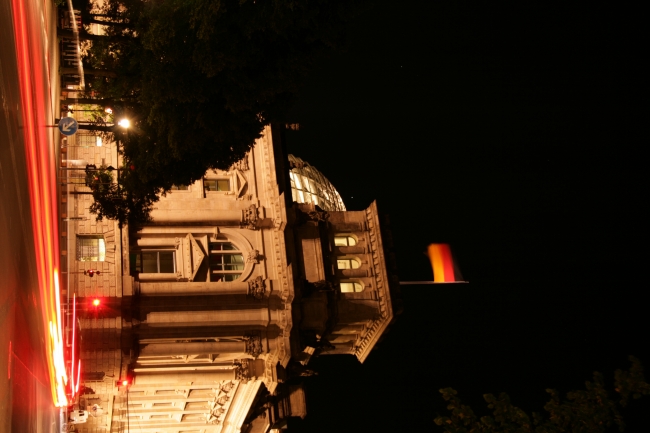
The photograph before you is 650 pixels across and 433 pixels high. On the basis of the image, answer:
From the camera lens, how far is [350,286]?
1588 inches

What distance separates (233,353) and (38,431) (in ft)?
55.8

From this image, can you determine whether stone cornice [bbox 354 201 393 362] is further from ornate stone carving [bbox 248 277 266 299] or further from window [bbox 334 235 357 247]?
ornate stone carving [bbox 248 277 266 299]

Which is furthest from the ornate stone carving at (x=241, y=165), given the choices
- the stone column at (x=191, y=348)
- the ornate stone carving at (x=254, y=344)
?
the stone column at (x=191, y=348)

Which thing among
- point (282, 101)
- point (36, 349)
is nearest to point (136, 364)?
point (282, 101)

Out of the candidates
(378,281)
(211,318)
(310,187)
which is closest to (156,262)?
(211,318)

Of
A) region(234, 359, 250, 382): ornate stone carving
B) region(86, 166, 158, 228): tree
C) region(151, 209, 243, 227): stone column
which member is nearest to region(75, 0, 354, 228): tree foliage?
region(86, 166, 158, 228): tree

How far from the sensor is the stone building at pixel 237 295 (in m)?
34.2

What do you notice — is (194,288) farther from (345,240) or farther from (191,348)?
(345,240)

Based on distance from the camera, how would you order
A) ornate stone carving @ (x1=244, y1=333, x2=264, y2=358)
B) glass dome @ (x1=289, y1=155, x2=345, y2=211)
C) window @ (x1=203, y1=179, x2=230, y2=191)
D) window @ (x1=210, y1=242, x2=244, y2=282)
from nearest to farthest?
ornate stone carving @ (x1=244, y1=333, x2=264, y2=358) → window @ (x1=210, y1=242, x2=244, y2=282) → window @ (x1=203, y1=179, x2=230, y2=191) → glass dome @ (x1=289, y1=155, x2=345, y2=211)

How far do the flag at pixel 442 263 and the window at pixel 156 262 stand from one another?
19.2 metres

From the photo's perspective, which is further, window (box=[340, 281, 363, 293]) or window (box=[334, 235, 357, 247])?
window (box=[334, 235, 357, 247])

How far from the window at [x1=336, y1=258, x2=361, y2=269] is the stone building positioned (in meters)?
0.08

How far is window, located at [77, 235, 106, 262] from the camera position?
34469 millimetres

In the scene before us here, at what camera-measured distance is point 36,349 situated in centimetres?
1892
